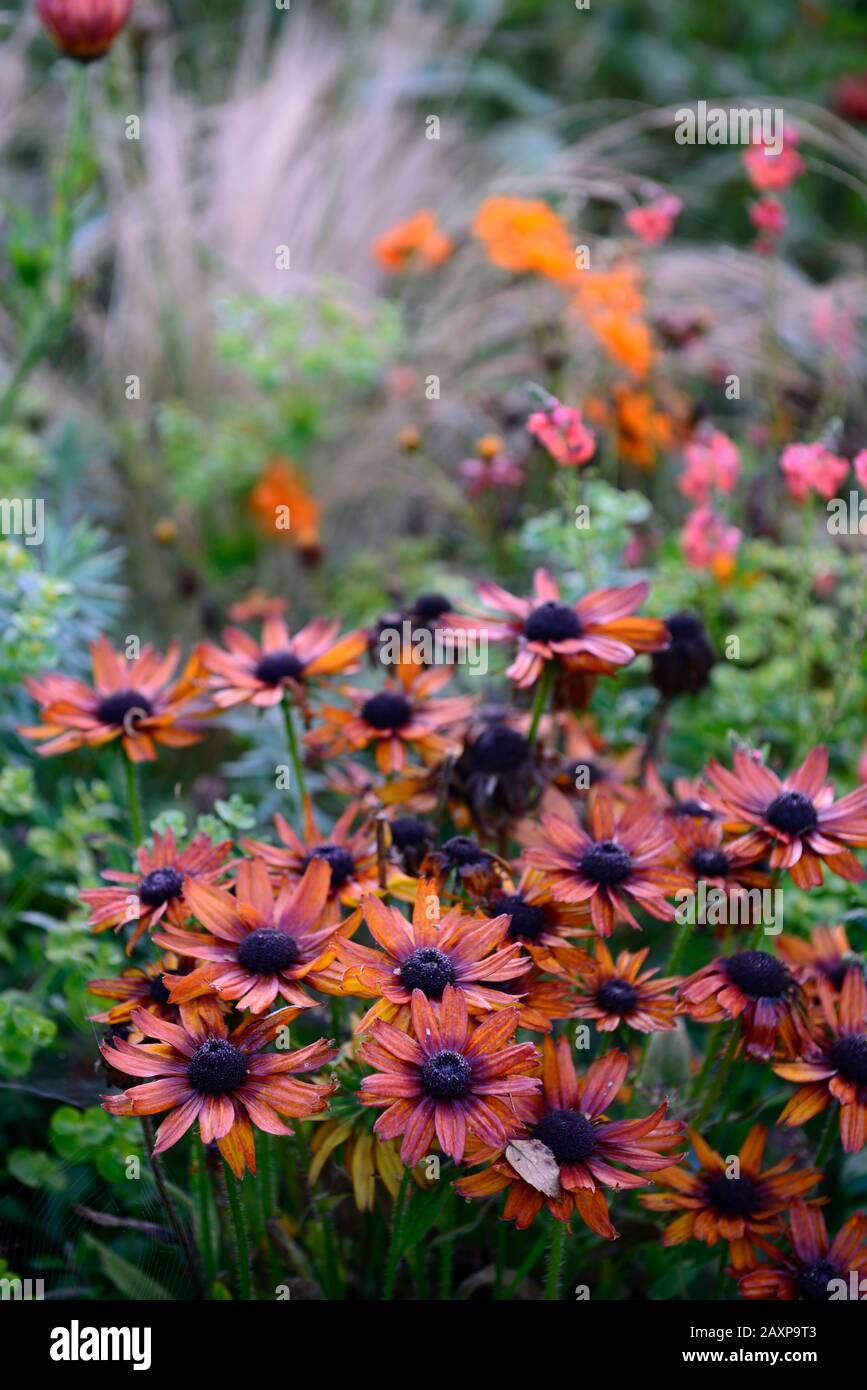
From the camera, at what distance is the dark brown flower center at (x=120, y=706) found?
1142mm

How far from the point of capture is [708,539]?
60.3 inches

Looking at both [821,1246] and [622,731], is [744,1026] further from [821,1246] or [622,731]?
[622,731]

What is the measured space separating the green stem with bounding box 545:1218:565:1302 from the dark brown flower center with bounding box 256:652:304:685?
1.60 ft

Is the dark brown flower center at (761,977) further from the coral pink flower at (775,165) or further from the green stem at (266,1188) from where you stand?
the coral pink flower at (775,165)

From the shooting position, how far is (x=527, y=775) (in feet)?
3.54

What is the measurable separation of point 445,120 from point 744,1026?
9.74ft

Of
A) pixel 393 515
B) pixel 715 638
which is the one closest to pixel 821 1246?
pixel 715 638

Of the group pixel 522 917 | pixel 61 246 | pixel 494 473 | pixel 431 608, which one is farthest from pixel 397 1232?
pixel 61 246

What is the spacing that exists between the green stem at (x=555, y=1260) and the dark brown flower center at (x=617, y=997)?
0.50 feet

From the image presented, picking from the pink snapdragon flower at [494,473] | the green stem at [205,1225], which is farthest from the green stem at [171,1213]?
the pink snapdragon flower at [494,473]

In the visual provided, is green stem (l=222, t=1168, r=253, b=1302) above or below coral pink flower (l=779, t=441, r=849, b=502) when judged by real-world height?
below

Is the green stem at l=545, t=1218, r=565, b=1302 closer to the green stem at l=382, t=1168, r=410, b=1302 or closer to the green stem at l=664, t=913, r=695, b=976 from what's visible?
the green stem at l=382, t=1168, r=410, b=1302

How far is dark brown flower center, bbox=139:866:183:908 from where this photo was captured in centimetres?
98

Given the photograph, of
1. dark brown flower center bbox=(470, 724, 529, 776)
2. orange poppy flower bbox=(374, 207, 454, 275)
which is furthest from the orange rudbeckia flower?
orange poppy flower bbox=(374, 207, 454, 275)
